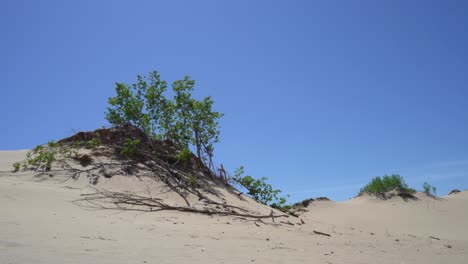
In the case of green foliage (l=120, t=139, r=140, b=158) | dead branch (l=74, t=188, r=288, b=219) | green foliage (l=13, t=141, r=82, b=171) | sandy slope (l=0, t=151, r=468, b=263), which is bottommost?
sandy slope (l=0, t=151, r=468, b=263)

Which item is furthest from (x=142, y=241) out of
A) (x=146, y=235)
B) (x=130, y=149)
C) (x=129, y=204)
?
(x=130, y=149)

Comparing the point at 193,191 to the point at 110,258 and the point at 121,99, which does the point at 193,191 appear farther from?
the point at 110,258

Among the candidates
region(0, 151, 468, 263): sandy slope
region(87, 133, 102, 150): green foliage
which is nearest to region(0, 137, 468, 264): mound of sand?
region(0, 151, 468, 263): sandy slope

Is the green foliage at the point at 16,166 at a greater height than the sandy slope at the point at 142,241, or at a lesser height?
greater

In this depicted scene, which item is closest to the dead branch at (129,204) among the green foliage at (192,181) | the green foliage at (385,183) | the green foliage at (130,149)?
the green foliage at (192,181)

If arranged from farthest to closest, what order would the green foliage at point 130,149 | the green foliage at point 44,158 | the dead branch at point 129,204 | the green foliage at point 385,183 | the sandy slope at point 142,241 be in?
the green foliage at point 385,183 → the green foliage at point 130,149 → the green foliage at point 44,158 → the dead branch at point 129,204 → the sandy slope at point 142,241

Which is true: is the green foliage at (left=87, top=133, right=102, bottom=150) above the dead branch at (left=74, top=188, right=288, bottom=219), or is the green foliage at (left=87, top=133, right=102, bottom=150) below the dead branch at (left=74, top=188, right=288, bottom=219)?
above

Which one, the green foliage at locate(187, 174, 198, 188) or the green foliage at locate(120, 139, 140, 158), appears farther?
the green foliage at locate(120, 139, 140, 158)

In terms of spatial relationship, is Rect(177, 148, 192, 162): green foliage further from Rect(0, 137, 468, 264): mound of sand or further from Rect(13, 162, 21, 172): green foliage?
Rect(13, 162, 21, 172): green foliage

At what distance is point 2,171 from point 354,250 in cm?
887

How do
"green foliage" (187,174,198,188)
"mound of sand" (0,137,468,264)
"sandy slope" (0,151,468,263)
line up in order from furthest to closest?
"green foliage" (187,174,198,188) → "mound of sand" (0,137,468,264) → "sandy slope" (0,151,468,263)

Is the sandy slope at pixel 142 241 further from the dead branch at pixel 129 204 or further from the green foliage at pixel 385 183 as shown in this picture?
the green foliage at pixel 385 183

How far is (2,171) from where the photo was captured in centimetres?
927

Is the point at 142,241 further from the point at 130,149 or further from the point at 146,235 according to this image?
the point at 130,149
